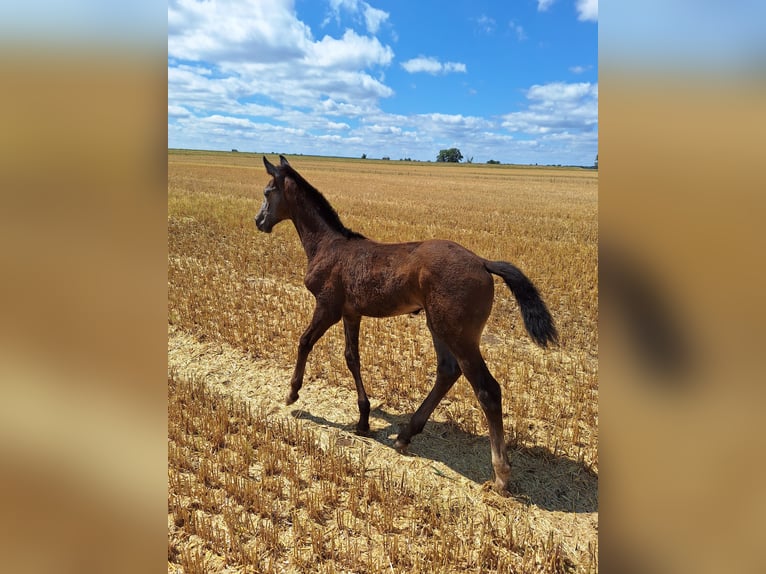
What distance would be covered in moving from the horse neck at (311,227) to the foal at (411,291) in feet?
0.04

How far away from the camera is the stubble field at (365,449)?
3637 millimetres

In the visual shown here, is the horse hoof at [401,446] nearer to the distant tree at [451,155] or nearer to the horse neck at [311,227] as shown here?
the horse neck at [311,227]

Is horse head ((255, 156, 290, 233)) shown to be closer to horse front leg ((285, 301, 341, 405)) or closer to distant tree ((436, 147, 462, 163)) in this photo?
horse front leg ((285, 301, 341, 405))

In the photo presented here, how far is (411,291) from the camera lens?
480 cm

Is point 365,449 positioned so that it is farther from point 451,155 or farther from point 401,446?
point 451,155

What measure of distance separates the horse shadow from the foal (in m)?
0.26

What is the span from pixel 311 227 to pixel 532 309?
10.2 feet

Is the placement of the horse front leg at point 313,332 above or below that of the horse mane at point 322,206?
below

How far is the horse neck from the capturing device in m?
6.00
